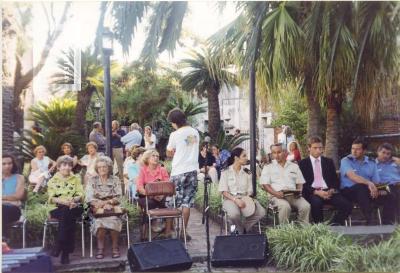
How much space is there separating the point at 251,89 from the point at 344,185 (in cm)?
151

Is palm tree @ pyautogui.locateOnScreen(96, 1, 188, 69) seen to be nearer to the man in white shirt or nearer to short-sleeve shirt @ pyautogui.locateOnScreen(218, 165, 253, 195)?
short-sleeve shirt @ pyautogui.locateOnScreen(218, 165, 253, 195)

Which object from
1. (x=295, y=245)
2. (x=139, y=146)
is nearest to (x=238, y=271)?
(x=295, y=245)

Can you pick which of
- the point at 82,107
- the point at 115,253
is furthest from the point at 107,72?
the point at 115,253

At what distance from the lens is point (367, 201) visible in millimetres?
6008

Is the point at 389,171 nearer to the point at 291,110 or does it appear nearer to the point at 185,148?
the point at 291,110

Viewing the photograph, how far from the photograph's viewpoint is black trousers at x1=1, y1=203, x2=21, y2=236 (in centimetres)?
543

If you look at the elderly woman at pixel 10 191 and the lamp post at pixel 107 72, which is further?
the lamp post at pixel 107 72

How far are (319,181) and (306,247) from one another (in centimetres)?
106

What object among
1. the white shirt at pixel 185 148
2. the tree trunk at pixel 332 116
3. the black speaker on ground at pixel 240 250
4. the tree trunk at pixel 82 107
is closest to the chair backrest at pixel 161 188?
the white shirt at pixel 185 148

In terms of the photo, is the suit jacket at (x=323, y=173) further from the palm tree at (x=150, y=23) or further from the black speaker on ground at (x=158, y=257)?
the palm tree at (x=150, y=23)

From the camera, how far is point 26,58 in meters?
5.56

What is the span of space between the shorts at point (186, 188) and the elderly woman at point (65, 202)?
1.03 m

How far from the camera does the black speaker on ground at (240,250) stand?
5.46m

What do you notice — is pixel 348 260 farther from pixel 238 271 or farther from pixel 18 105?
pixel 18 105
